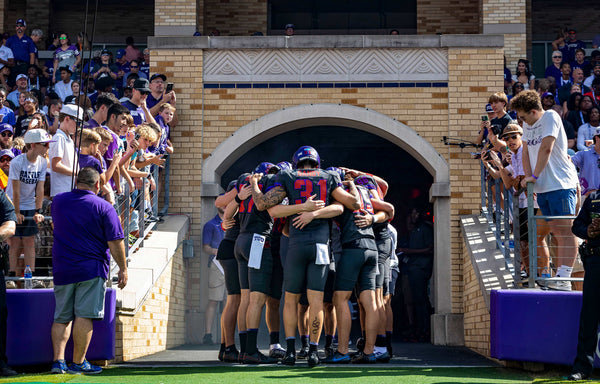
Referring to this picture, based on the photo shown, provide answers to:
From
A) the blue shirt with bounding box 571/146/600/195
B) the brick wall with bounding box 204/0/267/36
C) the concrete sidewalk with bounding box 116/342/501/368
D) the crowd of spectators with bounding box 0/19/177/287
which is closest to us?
the concrete sidewalk with bounding box 116/342/501/368

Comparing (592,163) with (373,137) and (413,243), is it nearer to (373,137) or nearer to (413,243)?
(413,243)

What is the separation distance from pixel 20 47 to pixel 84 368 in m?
11.7

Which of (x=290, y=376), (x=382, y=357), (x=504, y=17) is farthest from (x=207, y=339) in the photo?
(x=504, y=17)

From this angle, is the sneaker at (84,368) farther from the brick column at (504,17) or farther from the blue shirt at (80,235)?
the brick column at (504,17)

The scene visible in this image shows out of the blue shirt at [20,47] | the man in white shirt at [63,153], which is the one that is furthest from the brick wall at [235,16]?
the man in white shirt at [63,153]

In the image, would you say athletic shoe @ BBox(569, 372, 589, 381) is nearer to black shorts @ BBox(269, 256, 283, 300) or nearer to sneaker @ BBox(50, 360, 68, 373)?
black shorts @ BBox(269, 256, 283, 300)

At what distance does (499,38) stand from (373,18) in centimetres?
815

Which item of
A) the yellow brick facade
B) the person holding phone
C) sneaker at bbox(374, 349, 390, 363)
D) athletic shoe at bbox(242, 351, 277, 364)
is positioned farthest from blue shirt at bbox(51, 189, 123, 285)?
the yellow brick facade

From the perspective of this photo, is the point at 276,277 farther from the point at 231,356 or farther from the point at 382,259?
the point at 382,259

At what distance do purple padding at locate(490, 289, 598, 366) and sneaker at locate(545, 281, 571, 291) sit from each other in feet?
1.00

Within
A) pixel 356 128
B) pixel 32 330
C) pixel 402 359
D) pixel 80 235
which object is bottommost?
pixel 402 359

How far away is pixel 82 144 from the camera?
356 inches

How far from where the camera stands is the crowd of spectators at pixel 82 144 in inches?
359

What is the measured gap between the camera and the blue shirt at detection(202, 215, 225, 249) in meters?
13.0
